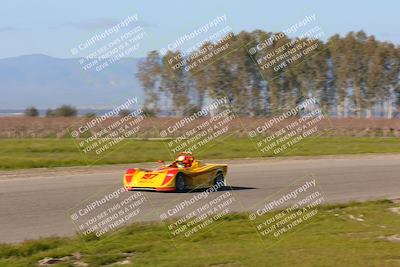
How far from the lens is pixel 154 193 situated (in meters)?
17.0

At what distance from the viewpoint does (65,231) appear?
11742mm

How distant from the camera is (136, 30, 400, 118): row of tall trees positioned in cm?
7319

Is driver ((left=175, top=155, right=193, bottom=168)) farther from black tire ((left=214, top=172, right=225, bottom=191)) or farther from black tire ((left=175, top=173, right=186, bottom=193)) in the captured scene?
black tire ((left=214, top=172, right=225, bottom=191))

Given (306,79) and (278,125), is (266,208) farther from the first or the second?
(306,79)

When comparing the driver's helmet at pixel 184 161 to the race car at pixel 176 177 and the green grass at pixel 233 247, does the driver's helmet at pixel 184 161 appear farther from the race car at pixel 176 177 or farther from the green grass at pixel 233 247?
the green grass at pixel 233 247

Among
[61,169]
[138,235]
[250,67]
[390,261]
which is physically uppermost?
[250,67]

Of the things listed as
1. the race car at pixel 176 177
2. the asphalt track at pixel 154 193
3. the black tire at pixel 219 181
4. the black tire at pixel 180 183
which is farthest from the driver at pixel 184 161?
the asphalt track at pixel 154 193

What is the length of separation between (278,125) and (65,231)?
137 feet

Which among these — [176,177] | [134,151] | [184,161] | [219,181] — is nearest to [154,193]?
[176,177]

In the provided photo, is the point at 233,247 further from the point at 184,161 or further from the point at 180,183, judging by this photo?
the point at 184,161

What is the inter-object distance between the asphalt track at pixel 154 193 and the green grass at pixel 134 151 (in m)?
2.58

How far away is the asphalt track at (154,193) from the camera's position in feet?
41.7

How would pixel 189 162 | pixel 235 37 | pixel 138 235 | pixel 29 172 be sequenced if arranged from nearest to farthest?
pixel 138 235
pixel 189 162
pixel 29 172
pixel 235 37

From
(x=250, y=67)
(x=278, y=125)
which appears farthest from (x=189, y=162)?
(x=250, y=67)
